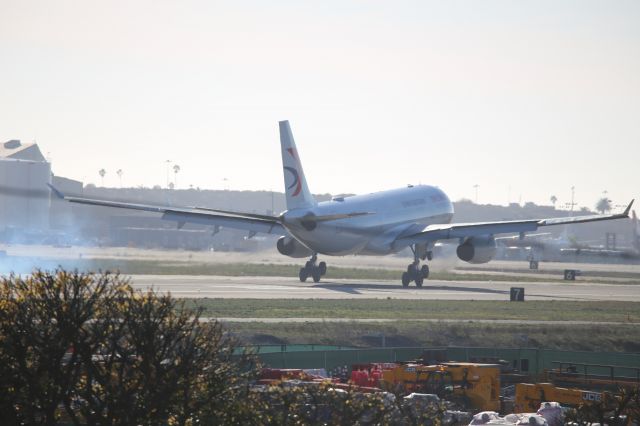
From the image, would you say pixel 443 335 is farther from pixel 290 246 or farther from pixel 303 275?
pixel 303 275

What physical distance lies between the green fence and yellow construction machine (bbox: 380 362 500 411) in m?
4.85

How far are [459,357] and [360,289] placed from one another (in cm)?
3266

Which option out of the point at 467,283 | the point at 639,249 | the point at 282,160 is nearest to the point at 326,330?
the point at 282,160

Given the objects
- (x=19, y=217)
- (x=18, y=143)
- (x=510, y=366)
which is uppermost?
(x=18, y=143)

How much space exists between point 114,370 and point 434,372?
14917 mm

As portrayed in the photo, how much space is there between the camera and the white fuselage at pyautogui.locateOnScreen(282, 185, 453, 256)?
75875mm

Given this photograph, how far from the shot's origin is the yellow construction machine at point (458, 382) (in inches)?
1511

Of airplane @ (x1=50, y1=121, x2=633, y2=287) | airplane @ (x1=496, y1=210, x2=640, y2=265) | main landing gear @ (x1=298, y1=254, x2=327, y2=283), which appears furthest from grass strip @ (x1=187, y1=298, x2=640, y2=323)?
airplane @ (x1=496, y1=210, x2=640, y2=265)

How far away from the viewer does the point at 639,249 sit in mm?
136875

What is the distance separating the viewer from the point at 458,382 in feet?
127

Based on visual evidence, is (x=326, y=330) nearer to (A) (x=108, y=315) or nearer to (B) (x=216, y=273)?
(A) (x=108, y=315)

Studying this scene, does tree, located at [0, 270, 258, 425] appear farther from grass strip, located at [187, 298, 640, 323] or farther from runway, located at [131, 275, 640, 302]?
runway, located at [131, 275, 640, 302]

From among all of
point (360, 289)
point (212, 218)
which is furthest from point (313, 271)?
point (212, 218)

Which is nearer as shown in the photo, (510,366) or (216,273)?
(510,366)
